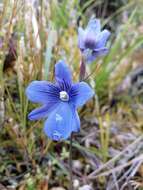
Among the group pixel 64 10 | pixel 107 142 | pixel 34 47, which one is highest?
pixel 64 10

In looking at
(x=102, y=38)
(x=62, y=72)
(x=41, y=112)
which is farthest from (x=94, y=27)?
(x=41, y=112)

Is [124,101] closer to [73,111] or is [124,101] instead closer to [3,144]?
[3,144]

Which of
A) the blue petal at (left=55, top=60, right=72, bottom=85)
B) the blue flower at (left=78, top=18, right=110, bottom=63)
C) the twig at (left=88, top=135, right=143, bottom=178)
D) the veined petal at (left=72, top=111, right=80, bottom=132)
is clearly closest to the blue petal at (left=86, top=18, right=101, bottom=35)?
the blue flower at (left=78, top=18, right=110, bottom=63)

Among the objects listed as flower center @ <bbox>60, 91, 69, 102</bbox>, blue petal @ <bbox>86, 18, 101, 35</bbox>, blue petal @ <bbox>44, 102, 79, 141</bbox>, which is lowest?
blue petal @ <bbox>44, 102, 79, 141</bbox>

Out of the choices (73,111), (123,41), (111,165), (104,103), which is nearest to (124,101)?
(104,103)

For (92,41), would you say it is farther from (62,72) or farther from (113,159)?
(113,159)

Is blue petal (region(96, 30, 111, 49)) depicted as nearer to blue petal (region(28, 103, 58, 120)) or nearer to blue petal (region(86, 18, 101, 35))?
blue petal (region(86, 18, 101, 35))

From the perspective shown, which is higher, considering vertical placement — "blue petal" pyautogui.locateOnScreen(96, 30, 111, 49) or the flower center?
"blue petal" pyautogui.locateOnScreen(96, 30, 111, 49)
